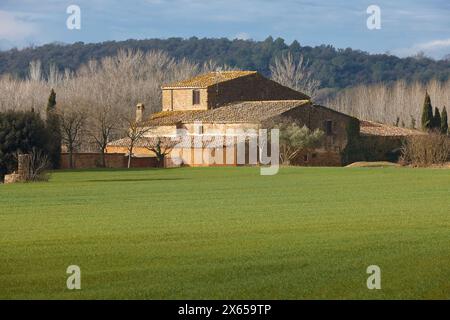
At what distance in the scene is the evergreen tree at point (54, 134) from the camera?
64.2 m

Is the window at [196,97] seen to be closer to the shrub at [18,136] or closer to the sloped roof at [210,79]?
the sloped roof at [210,79]

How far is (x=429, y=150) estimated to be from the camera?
68188mm

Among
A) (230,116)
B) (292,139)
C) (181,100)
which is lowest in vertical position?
(292,139)

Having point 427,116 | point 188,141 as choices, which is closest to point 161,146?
point 188,141

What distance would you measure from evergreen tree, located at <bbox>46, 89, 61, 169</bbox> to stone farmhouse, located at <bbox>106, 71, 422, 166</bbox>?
576 centimetres

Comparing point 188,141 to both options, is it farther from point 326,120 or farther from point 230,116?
point 326,120

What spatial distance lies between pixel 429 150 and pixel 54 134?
22.8 m

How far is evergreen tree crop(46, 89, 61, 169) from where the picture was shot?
64.2m

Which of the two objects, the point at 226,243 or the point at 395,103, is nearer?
the point at 226,243

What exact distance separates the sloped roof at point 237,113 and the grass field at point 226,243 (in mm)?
36564

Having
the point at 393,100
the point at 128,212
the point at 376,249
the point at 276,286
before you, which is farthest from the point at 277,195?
the point at 393,100

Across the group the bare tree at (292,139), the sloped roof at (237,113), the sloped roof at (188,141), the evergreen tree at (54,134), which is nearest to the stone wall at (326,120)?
the sloped roof at (237,113)

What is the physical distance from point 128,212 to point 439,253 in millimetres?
12419

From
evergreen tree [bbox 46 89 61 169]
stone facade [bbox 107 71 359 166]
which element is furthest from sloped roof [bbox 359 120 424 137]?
evergreen tree [bbox 46 89 61 169]
